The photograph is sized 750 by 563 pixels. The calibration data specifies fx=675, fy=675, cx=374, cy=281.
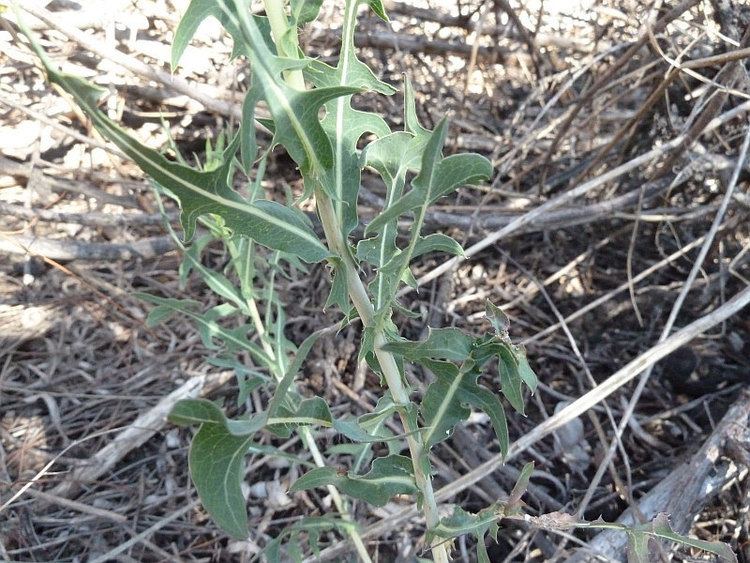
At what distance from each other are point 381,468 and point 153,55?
2.02m

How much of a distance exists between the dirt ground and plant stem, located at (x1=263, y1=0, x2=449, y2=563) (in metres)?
0.53

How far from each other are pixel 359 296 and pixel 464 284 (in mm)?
1546

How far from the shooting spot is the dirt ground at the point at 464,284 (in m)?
1.85

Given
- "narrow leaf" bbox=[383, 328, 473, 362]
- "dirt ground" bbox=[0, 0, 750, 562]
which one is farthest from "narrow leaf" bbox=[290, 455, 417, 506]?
"dirt ground" bbox=[0, 0, 750, 562]

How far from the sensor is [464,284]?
8.31 ft

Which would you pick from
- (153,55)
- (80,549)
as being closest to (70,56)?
(153,55)

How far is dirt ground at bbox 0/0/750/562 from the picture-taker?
1.85 meters

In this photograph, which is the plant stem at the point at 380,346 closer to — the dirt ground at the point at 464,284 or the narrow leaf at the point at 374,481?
the narrow leaf at the point at 374,481

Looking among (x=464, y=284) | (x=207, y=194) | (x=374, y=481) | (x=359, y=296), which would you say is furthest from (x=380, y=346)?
(x=464, y=284)

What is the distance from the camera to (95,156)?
284cm

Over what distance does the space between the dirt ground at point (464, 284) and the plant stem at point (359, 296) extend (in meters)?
0.53

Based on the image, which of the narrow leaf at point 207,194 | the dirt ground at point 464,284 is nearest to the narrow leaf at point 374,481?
the narrow leaf at point 207,194

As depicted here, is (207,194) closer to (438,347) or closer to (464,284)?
(438,347)

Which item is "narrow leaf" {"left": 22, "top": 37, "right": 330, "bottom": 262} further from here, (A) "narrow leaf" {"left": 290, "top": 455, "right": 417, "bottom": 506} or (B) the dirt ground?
(B) the dirt ground
